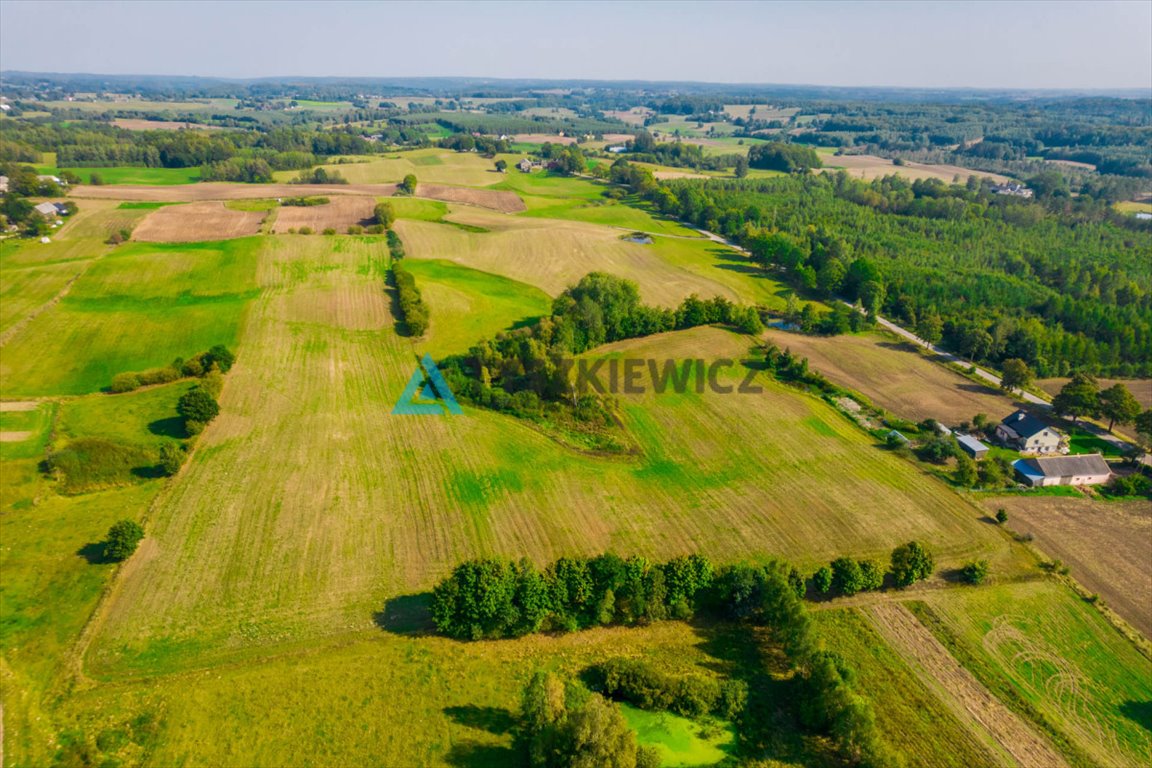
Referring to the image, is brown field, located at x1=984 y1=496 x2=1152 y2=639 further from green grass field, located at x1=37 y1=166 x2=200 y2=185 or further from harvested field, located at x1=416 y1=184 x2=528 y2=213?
green grass field, located at x1=37 y1=166 x2=200 y2=185

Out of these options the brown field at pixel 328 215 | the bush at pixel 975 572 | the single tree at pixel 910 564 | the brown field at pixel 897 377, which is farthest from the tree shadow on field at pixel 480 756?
the brown field at pixel 328 215

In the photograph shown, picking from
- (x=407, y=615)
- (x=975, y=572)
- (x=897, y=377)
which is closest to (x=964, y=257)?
(x=897, y=377)

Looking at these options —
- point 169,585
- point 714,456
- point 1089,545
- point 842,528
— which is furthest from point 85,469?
point 1089,545

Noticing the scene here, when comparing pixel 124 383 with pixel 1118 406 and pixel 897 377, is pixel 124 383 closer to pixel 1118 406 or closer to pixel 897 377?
pixel 897 377

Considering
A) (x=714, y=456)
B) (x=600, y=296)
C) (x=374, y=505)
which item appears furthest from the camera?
(x=600, y=296)

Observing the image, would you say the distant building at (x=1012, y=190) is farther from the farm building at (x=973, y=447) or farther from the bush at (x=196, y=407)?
the bush at (x=196, y=407)

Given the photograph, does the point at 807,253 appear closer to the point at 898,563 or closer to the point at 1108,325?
the point at 1108,325
